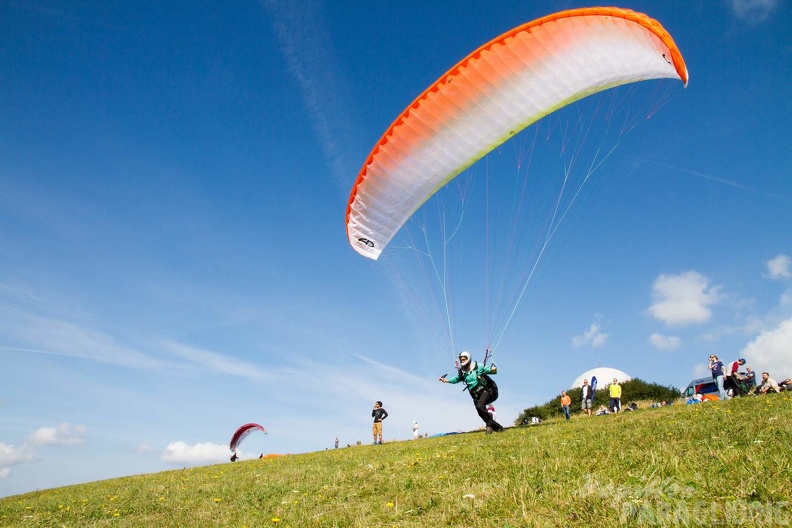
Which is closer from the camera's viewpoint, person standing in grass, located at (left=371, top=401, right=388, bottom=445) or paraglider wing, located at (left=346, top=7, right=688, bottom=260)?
paraglider wing, located at (left=346, top=7, right=688, bottom=260)

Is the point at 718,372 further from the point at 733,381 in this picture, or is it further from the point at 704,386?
the point at 704,386

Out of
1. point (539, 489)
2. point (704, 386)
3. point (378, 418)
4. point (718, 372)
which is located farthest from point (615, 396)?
point (539, 489)

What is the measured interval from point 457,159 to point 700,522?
1145cm

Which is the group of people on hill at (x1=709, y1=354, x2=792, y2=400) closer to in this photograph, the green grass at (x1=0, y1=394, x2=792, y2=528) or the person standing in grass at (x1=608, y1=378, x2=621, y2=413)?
the person standing in grass at (x1=608, y1=378, x2=621, y2=413)

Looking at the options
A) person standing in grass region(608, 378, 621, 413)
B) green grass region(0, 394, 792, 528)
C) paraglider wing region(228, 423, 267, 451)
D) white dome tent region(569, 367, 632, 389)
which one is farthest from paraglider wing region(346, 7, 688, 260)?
white dome tent region(569, 367, 632, 389)

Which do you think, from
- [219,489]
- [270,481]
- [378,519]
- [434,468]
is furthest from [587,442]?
[219,489]

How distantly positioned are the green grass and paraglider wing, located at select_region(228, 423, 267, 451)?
28145mm

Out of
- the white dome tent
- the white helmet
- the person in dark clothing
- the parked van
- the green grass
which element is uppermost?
the white dome tent

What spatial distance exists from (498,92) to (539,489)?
32.5 ft

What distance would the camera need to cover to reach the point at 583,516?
13.8 ft

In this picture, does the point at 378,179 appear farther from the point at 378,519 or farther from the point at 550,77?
the point at 378,519

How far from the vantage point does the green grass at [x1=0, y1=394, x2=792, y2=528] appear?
4086 mm

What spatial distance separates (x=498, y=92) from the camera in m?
12.6

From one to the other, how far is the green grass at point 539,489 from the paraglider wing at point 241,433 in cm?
2814
